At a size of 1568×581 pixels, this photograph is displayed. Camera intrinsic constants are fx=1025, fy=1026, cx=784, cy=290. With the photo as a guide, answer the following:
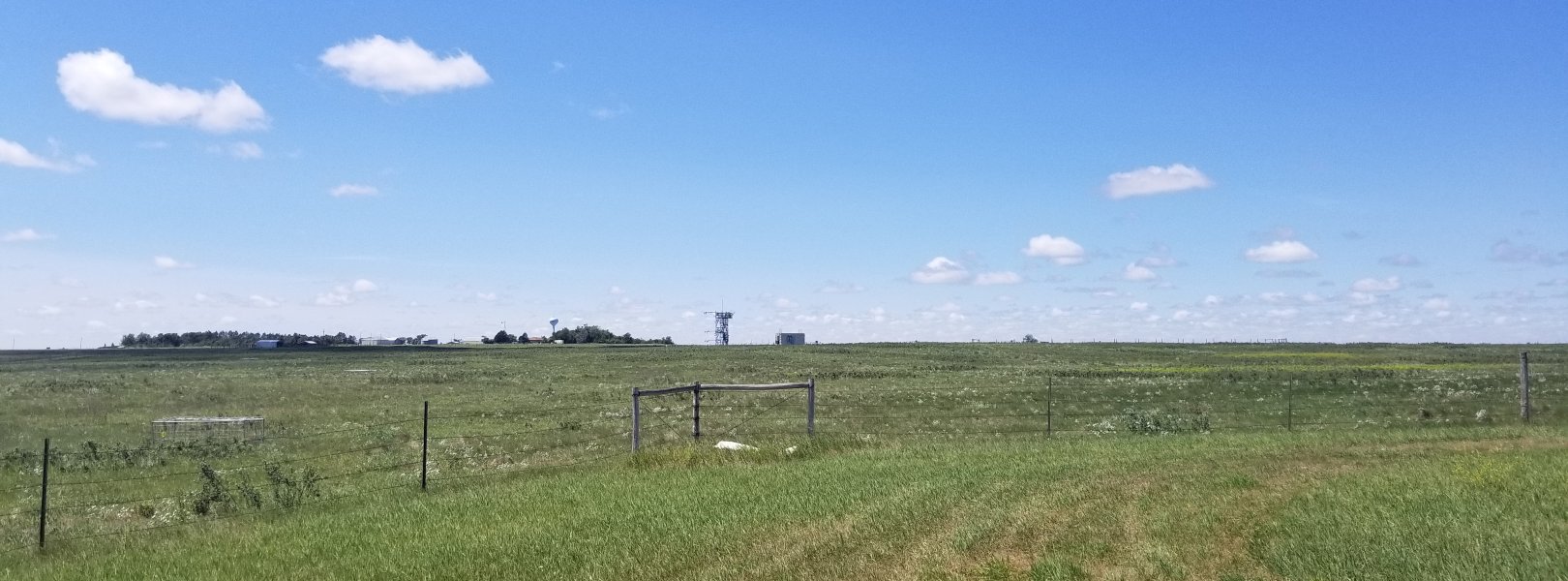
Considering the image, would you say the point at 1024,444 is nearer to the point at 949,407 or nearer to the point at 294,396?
the point at 949,407

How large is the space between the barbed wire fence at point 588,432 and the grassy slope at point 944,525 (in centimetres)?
238

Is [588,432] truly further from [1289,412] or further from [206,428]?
[1289,412]

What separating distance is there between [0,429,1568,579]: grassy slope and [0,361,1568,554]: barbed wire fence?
2.38m

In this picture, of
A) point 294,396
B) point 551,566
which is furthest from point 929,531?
point 294,396

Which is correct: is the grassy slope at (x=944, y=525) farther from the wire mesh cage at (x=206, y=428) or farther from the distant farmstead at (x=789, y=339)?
the distant farmstead at (x=789, y=339)

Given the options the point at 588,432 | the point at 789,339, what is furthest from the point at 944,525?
the point at 789,339

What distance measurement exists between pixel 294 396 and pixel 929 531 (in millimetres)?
42675

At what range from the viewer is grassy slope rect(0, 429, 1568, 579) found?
8539 mm

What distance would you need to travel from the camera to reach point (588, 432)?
27391 millimetres

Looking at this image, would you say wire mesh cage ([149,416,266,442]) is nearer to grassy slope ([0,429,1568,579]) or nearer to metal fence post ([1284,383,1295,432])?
grassy slope ([0,429,1568,579])

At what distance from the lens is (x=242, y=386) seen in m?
54.2

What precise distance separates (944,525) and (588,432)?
18431 mm

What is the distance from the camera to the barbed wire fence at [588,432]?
15.4 metres

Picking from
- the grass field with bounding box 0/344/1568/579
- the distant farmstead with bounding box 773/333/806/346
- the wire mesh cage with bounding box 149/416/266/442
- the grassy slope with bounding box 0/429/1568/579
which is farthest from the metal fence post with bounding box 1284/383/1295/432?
the distant farmstead with bounding box 773/333/806/346
